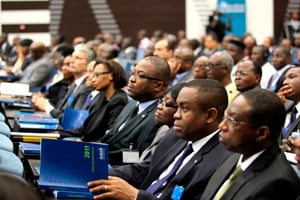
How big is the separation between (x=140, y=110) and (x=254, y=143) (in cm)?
212

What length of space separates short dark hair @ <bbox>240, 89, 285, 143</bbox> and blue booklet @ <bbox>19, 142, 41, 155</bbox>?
Answer: 5.47ft

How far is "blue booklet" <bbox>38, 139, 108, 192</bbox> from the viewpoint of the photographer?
120 inches

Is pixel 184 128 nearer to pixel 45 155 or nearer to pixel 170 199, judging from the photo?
pixel 170 199

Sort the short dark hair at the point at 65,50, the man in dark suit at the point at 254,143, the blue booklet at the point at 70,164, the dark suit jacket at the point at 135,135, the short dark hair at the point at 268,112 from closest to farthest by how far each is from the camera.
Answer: the man in dark suit at the point at 254,143 < the short dark hair at the point at 268,112 < the blue booklet at the point at 70,164 < the dark suit jacket at the point at 135,135 < the short dark hair at the point at 65,50

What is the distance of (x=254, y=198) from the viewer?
8.42ft

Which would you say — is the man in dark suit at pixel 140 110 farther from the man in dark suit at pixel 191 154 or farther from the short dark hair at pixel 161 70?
the man in dark suit at pixel 191 154

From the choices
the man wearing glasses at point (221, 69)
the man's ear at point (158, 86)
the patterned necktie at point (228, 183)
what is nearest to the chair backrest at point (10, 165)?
the patterned necktie at point (228, 183)

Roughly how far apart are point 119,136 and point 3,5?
12.7m

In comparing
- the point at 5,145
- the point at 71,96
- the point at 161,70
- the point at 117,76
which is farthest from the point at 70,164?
the point at 71,96

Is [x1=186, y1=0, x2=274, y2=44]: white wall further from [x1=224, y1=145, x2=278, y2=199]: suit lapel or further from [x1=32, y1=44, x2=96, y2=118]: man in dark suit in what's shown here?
[x1=224, y1=145, x2=278, y2=199]: suit lapel

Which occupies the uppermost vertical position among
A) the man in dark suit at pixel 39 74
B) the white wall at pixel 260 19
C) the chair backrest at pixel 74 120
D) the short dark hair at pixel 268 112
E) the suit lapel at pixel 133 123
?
the short dark hair at pixel 268 112

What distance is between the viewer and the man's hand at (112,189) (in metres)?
3.06

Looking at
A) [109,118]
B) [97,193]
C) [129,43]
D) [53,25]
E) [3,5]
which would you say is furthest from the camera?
[53,25]

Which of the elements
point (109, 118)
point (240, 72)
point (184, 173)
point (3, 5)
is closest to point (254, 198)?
point (184, 173)
